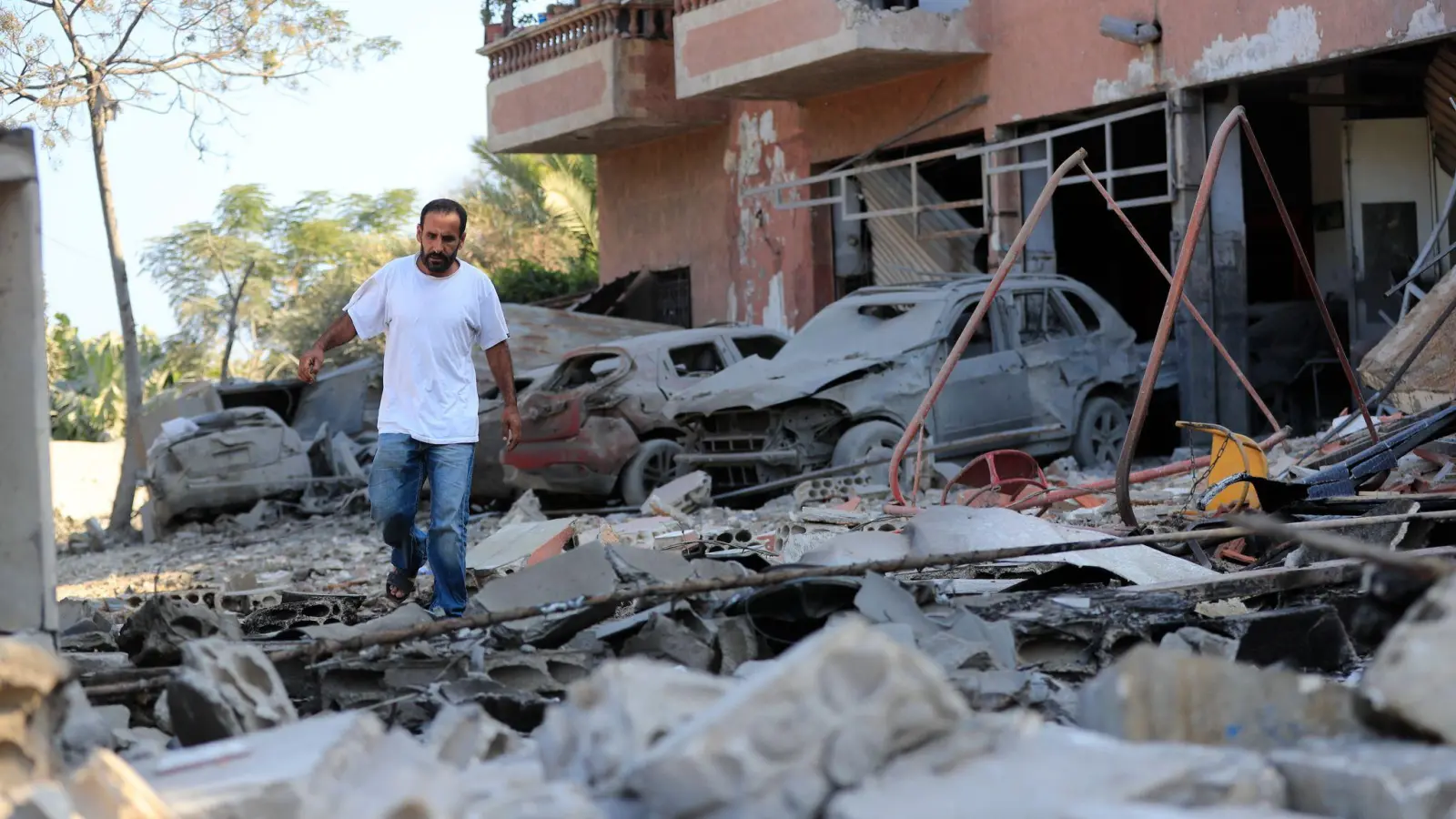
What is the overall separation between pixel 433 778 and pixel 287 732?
0.46 metres

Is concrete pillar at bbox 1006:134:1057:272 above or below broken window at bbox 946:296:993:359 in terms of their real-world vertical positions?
above

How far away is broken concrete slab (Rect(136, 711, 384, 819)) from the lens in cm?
262

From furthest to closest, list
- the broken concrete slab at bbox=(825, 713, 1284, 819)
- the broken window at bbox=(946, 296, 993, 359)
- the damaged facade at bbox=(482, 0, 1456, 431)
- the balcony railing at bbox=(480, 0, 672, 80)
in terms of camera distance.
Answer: the balcony railing at bbox=(480, 0, 672, 80), the damaged facade at bbox=(482, 0, 1456, 431), the broken window at bbox=(946, 296, 993, 359), the broken concrete slab at bbox=(825, 713, 1284, 819)

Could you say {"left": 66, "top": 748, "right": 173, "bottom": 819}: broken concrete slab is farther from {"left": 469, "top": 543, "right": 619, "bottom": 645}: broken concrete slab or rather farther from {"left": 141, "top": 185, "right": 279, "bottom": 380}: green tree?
{"left": 141, "top": 185, "right": 279, "bottom": 380}: green tree

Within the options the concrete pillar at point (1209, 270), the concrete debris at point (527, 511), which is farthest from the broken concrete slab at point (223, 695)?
the concrete pillar at point (1209, 270)

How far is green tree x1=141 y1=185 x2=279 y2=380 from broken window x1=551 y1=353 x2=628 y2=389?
32.4 meters

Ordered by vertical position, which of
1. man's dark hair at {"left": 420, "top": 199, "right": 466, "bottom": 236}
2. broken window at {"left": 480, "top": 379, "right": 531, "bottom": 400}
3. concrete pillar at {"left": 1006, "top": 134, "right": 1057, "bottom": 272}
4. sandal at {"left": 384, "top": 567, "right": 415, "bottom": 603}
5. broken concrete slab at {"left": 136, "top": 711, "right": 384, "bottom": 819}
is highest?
concrete pillar at {"left": 1006, "top": 134, "right": 1057, "bottom": 272}

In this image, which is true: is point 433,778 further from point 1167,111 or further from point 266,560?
point 1167,111

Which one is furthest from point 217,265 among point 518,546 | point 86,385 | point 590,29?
point 518,546

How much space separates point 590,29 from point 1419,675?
1934 centimetres

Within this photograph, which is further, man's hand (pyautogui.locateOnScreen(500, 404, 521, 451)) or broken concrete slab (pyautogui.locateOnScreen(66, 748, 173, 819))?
man's hand (pyautogui.locateOnScreen(500, 404, 521, 451))

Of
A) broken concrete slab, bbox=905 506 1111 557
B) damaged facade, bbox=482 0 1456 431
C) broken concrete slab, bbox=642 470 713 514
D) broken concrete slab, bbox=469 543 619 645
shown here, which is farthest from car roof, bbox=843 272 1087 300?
broken concrete slab, bbox=469 543 619 645

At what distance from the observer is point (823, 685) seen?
8.82 ft

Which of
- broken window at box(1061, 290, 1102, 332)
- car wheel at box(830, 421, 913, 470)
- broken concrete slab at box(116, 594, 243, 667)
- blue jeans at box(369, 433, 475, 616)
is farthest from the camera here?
broken window at box(1061, 290, 1102, 332)
